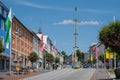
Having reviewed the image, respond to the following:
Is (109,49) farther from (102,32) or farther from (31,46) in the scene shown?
(31,46)

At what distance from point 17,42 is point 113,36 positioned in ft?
157

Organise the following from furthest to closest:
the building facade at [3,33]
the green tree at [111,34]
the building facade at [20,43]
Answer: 1. the building facade at [20,43]
2. the building facade at [3,33]
3. the green tree at [111,34]

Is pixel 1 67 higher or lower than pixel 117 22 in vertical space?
lower

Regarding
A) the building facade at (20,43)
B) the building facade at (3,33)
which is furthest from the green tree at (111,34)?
the building facade at (20,43)

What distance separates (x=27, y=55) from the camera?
3814 inches

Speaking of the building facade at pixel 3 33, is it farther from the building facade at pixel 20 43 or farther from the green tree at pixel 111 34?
the green tree at pixel 111 34

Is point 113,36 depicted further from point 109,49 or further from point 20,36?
point 20,36

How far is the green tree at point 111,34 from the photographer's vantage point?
3681 cm

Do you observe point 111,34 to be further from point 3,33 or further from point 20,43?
point 20,43

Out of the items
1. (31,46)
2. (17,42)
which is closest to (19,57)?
(17,42)

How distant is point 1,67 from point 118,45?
39.2m

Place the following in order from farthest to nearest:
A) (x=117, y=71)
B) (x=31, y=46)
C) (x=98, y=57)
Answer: (x=98, y=57) → (x=31, y=46) → (x=117, y=71)

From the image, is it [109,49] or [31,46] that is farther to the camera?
[31,46]

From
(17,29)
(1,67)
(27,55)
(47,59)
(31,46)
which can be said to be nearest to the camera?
(1,67)
